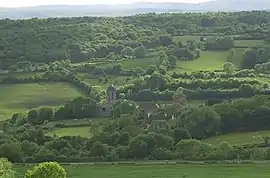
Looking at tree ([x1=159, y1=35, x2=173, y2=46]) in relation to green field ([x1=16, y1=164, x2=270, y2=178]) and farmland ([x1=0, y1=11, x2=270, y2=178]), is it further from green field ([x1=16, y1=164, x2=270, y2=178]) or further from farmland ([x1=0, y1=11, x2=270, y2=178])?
green field ([x1=16, y1=164, x2=270, y2=178])

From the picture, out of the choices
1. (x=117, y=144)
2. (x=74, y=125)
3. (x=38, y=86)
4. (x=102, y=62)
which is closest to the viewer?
(x=117, y=144)

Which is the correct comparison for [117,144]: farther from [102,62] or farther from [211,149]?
[102,62]

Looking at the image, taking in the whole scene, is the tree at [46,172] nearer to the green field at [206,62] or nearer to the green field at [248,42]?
the green field at [206,62]

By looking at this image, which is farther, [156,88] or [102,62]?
[102,62]

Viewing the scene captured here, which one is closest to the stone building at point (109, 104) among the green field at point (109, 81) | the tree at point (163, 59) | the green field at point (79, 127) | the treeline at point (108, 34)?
the green field at point (79, 127)

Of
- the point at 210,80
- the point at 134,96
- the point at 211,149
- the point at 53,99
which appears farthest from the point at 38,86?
the point at 211,149

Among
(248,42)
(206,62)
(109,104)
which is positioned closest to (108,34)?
(248,42)

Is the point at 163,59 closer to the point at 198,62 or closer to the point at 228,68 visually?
the point at 198,62
